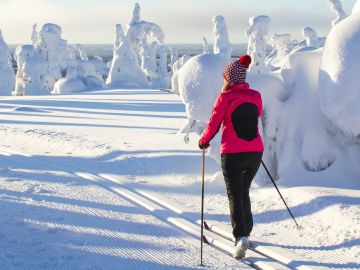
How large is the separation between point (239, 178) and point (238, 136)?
42 cm

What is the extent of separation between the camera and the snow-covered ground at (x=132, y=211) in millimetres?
4410

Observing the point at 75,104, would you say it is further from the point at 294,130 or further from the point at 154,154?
the point at 294,130

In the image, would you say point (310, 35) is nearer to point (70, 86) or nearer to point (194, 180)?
point (70, 86)

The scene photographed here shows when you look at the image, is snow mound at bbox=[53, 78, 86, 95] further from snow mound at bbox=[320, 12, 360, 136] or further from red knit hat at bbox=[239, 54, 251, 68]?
red knit hat at bbox=[239, 54, 251, 68]

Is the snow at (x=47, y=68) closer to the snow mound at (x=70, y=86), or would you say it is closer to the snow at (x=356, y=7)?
the snow mound at (x=70, y=86)

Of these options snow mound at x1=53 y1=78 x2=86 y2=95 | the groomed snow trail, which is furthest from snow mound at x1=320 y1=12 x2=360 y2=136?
snow mound at x1=53 y1=78 x2=86 y2=95

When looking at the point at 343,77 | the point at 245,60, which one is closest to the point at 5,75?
the point at 343,77

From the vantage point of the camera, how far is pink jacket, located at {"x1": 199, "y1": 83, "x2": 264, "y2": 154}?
14.4 feet

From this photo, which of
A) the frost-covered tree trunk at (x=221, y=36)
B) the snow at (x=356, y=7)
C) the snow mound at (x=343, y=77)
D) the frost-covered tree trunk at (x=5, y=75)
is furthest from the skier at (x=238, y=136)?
the frost-covered tree trunk at (x=5, y=75)

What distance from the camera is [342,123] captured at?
580 cm

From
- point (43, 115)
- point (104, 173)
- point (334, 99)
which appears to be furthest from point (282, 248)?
point (43, 115)

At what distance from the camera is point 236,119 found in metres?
4.39

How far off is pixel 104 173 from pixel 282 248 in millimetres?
4420

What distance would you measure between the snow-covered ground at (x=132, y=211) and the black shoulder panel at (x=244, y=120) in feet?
3.97
